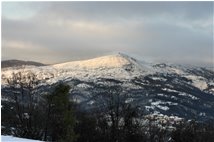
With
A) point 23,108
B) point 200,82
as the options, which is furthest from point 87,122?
point 200,82

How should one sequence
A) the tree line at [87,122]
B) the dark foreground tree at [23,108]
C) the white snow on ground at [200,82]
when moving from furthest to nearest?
the white snow on ground at [200,82], the dark foreground tree at [23,108], the tree line at [87,122]

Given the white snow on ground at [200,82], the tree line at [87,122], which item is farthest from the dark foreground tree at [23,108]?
the white snow on ground at [200,82]

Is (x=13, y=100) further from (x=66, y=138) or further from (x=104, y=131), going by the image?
(x=66, y=138)

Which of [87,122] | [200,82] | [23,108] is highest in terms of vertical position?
[23,108]

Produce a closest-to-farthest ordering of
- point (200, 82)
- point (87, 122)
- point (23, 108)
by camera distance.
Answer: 1. point (23, 108)
2. point (87, 122)
3. point (200, 82)

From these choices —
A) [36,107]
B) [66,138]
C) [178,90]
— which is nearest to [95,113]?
[36,107]

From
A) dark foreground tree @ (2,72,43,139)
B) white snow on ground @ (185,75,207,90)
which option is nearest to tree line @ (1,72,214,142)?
dark foreground tree @ (2,72,43,139)

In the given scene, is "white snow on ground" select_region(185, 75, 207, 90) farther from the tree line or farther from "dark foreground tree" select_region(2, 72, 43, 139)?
"dark foreground tree" select_region(2, 72, 43, 139)

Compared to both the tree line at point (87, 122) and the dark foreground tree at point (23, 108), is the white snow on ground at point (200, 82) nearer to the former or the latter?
the tree line at point (87, 122)

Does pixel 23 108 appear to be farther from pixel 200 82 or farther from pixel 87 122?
pixel 200 82
